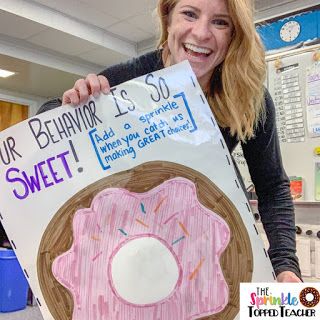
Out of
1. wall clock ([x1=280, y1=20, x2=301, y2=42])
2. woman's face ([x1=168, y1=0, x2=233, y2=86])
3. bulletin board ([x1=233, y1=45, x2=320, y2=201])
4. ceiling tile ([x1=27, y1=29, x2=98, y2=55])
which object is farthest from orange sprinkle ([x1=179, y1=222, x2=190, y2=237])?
ceiling tile ([x1=27, y1=29, x2=98, y2=55])

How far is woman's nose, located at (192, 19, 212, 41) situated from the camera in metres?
0.72

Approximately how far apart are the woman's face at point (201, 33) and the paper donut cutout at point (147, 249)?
23 cm

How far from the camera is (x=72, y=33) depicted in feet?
13.9

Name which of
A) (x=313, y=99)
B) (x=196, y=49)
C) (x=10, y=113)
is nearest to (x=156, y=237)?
(x=196, y=49)

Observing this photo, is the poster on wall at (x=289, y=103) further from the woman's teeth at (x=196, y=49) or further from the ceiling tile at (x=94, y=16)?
the ceiling tile at (x=94, y=16)

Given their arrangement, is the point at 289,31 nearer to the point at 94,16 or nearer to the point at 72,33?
the point at 94,16

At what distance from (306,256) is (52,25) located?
10.5 ft

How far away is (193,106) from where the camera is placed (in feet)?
2.08

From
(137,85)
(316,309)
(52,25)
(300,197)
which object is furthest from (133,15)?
(316,309)

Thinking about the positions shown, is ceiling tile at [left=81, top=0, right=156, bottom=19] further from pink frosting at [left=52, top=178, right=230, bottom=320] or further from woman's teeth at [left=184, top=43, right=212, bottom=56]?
pink frosting at [left=52, top=178, right=230, bottom=320]

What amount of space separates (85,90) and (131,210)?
0.19 meters

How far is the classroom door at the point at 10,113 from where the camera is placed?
247 inches

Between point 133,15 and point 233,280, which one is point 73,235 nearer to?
point 233,280

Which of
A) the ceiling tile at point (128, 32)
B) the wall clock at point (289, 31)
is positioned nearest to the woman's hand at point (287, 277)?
the wall clock at point (289, 31)
